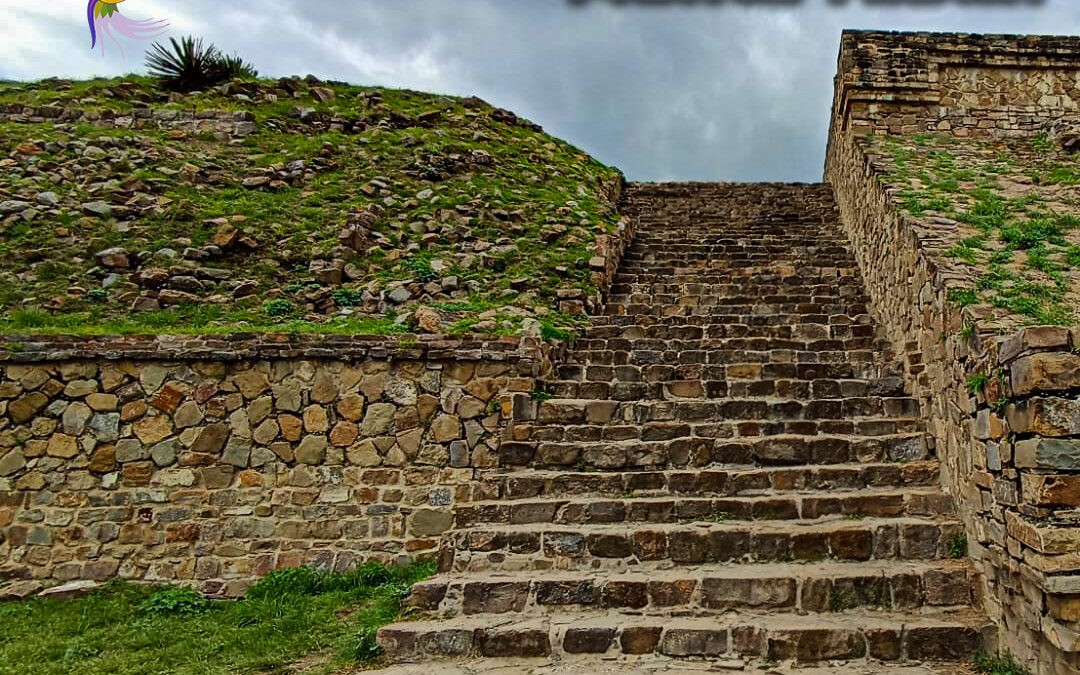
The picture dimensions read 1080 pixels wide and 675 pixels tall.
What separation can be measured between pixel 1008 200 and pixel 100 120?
1398cm

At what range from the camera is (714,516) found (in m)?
4.86

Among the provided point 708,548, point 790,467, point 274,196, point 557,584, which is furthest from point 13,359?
point 790,467

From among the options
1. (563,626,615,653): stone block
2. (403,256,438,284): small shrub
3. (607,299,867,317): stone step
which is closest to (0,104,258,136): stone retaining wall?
(403,256,438,284): small shrub

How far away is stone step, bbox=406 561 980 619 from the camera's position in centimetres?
411

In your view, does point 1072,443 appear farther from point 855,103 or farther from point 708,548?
point 855,103

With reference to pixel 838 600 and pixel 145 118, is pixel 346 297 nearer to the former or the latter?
pixel 838 600

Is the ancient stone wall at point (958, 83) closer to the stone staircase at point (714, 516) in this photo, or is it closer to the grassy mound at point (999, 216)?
the grassy mound at point (999, 216)

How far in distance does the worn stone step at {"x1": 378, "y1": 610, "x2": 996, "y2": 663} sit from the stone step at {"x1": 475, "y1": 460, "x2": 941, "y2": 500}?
1163mm

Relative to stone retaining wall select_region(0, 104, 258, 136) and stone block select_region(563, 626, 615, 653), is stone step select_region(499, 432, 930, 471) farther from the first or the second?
stone retaining wall select_region(0, 104, 258, 136)

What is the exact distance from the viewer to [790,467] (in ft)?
17.1

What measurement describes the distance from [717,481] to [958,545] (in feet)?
5.42

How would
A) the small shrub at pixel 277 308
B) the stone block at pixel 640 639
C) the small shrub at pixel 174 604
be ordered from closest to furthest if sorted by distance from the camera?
1. the stone block at pixel 640 639
2. the small shrub at pixel 174 604
3. the small shrub at pixel 277 308

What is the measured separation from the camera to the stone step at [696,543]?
14.6 feet

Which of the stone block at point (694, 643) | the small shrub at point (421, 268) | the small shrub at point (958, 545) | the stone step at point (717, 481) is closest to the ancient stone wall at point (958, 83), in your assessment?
the stone step at point (717, 481)
